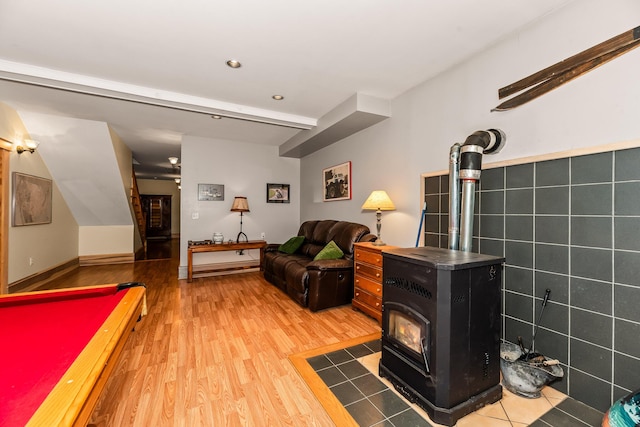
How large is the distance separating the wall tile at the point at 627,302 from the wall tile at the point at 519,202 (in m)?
0.66

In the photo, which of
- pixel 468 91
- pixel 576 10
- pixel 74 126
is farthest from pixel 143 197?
pixel 576 10

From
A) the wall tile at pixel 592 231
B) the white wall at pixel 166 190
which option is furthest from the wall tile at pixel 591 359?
the white wall at pixel 166 190

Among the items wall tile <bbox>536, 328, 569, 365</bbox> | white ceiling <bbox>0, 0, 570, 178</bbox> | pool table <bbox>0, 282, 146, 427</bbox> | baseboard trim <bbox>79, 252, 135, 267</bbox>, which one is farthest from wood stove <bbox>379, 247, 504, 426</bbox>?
baseboard trim <bbox>79, 252, 135, 267</bbox>

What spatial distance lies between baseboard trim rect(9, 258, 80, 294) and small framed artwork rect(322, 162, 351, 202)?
4829 mm

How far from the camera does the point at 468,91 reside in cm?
252

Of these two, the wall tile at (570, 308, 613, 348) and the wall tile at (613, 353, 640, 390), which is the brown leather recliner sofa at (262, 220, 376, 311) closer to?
the wall tile at (570, 308, 613, 348)

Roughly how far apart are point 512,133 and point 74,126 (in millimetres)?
5820

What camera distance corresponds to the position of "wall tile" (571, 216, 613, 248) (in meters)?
1.66

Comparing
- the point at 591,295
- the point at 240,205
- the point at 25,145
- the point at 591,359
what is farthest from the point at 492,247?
the point at 25,145

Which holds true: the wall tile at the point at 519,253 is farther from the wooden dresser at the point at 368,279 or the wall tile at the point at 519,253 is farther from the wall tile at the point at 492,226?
the wooden dresser at the point at 368,279

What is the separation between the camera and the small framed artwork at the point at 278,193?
5.77 m

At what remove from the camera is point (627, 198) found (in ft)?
5.20

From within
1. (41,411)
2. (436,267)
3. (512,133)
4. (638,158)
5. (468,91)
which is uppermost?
(468,91)

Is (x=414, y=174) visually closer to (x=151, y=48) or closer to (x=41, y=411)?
(x=151, y=48)
